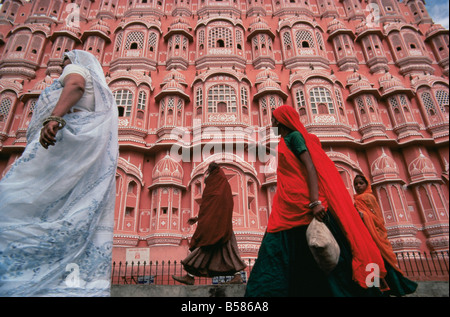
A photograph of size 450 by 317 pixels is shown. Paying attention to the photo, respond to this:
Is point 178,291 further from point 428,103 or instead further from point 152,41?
point 428,103

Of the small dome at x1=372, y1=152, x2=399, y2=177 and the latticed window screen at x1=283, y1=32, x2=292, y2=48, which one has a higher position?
the latticed window screen at x1=283, y1=32, x2=292, y2=48

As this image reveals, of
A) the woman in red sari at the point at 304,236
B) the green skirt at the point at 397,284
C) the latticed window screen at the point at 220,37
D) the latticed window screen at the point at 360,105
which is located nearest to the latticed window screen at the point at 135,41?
the latticed window screen at the point at 220,37

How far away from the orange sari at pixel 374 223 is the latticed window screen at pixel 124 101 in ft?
34.6

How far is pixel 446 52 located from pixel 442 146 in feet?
20.1

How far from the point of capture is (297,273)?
202 centimetres

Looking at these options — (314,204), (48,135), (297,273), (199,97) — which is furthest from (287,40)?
(48,135)

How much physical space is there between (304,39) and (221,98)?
6090mm

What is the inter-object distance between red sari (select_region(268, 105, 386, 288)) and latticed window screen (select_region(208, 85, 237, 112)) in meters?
10.3

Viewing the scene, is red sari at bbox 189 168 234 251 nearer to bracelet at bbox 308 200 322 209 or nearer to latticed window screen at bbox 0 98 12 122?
bracelet at bbox 308 200 322 209

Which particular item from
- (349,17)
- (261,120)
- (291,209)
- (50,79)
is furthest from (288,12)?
(291,209)

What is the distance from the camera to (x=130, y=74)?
1312 centimetres

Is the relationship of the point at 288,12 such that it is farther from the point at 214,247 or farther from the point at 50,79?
the point at 214,247

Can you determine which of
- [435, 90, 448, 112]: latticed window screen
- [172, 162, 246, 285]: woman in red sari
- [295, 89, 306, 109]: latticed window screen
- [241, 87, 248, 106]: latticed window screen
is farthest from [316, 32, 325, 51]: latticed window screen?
[172, 162, 246, 285]: woman in red sari

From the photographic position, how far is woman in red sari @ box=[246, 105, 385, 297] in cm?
196
